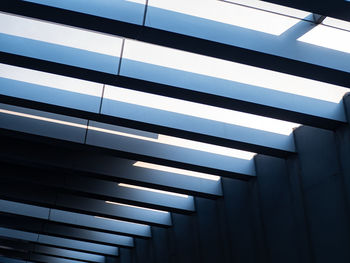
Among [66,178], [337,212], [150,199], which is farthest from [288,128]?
[66,178]

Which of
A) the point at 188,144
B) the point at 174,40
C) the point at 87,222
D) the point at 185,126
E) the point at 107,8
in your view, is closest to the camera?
the point at 107,8

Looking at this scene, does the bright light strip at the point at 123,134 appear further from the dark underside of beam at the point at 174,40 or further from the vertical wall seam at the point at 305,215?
the dark underside of beam at the point at 174,40

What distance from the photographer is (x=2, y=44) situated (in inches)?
380

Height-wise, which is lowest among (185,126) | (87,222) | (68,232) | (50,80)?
(185,126)

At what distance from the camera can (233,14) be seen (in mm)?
9047

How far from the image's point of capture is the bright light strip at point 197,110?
1197 centimetres

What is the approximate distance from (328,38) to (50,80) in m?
5.69

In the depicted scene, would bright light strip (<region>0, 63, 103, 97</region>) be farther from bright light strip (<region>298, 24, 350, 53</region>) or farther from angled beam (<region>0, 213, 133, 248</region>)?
angled beam (<region>0, 213, 133, 248</region>)

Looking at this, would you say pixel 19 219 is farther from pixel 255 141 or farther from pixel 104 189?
pixel 255 141

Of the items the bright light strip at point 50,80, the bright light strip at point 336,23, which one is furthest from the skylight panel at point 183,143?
the bright light strip at point 336,23

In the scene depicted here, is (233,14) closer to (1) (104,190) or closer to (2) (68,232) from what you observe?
(1) (104,190)

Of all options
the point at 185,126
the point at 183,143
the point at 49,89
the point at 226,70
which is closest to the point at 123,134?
the point at 183,143

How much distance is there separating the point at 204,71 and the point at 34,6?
11.8 ft

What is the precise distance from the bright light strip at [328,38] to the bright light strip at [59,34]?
335 cm
